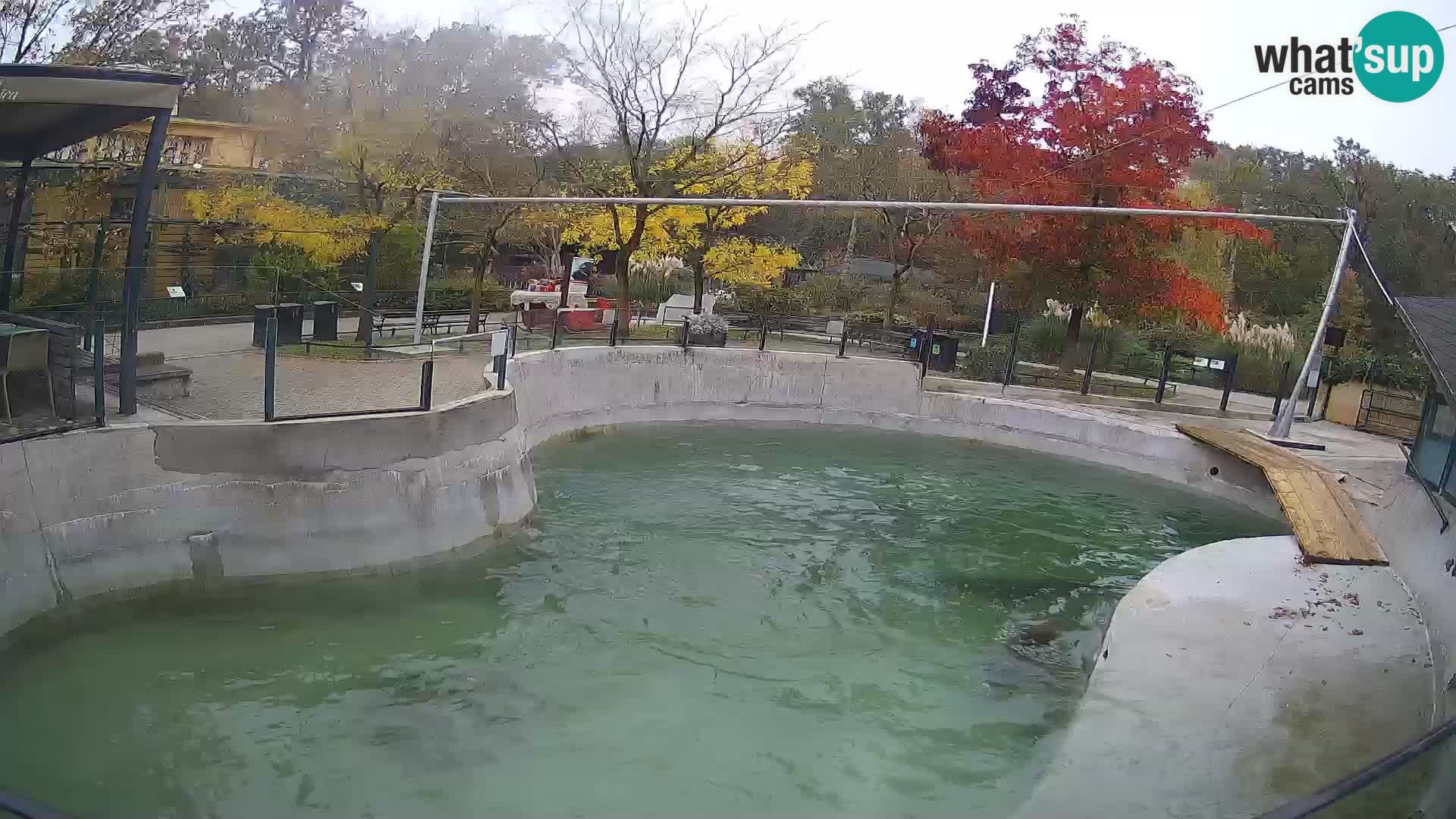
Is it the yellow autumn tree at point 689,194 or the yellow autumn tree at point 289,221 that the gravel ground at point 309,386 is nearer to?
the yellow autumn tree at point 289,221

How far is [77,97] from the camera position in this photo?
30.5 ft

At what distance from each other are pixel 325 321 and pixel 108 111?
5.61 meters

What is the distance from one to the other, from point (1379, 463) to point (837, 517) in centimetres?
817

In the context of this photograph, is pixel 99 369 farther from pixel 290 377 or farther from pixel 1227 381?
pixel 1227 381

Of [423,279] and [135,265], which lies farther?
[423,279]

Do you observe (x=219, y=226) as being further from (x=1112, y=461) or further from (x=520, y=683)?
(x=1112, y=461)

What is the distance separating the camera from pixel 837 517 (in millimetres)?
14688

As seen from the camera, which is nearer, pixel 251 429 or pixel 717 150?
pixel 251 429

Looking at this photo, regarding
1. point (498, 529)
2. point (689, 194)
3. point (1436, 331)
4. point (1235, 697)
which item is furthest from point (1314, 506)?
point (689, 194)

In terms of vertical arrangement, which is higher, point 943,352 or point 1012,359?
point 1012,359

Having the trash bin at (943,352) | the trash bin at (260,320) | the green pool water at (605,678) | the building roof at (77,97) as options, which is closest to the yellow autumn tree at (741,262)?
the trash bin at (943,352)

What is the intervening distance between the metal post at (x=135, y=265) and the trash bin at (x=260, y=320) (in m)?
2.40

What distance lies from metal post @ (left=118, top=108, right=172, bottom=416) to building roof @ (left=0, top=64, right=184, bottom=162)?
0.31 meters

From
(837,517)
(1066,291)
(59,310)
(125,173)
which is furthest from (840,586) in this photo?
(125,173)
